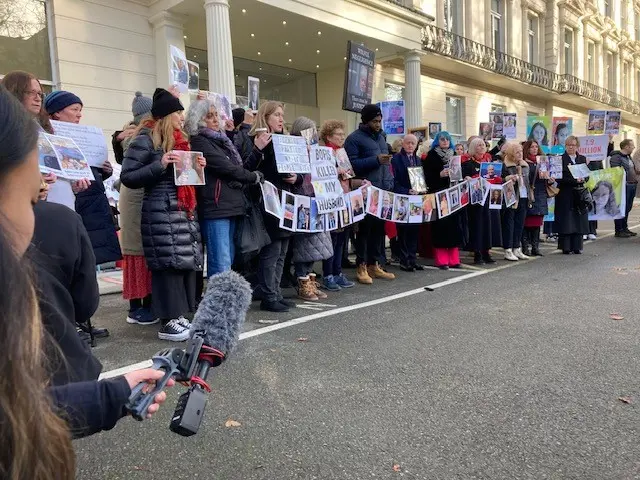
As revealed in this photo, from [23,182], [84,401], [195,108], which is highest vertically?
[195,108]

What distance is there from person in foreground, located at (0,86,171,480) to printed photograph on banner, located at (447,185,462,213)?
6848 mm

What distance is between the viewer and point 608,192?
9836 millimetres

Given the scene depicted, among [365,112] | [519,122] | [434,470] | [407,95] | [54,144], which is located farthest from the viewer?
[519,122]

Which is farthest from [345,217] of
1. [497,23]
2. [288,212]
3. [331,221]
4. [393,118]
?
[497,23]

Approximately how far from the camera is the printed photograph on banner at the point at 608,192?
32.0 ft

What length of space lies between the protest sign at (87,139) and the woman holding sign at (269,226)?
1.44 m

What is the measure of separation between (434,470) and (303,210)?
3654 mm

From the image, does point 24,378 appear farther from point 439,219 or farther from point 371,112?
point 439,219

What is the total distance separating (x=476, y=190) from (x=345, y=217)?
105 inches

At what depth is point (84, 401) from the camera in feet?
3.72

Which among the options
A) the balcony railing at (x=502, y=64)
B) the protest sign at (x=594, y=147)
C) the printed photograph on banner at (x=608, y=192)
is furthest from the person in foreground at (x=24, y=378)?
the balcony railing at (x=502, y=64)

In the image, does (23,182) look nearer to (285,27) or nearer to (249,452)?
(249,452)

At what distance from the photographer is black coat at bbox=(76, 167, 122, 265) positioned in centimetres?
422

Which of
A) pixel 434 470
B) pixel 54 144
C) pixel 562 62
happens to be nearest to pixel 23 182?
pixel 434 470
